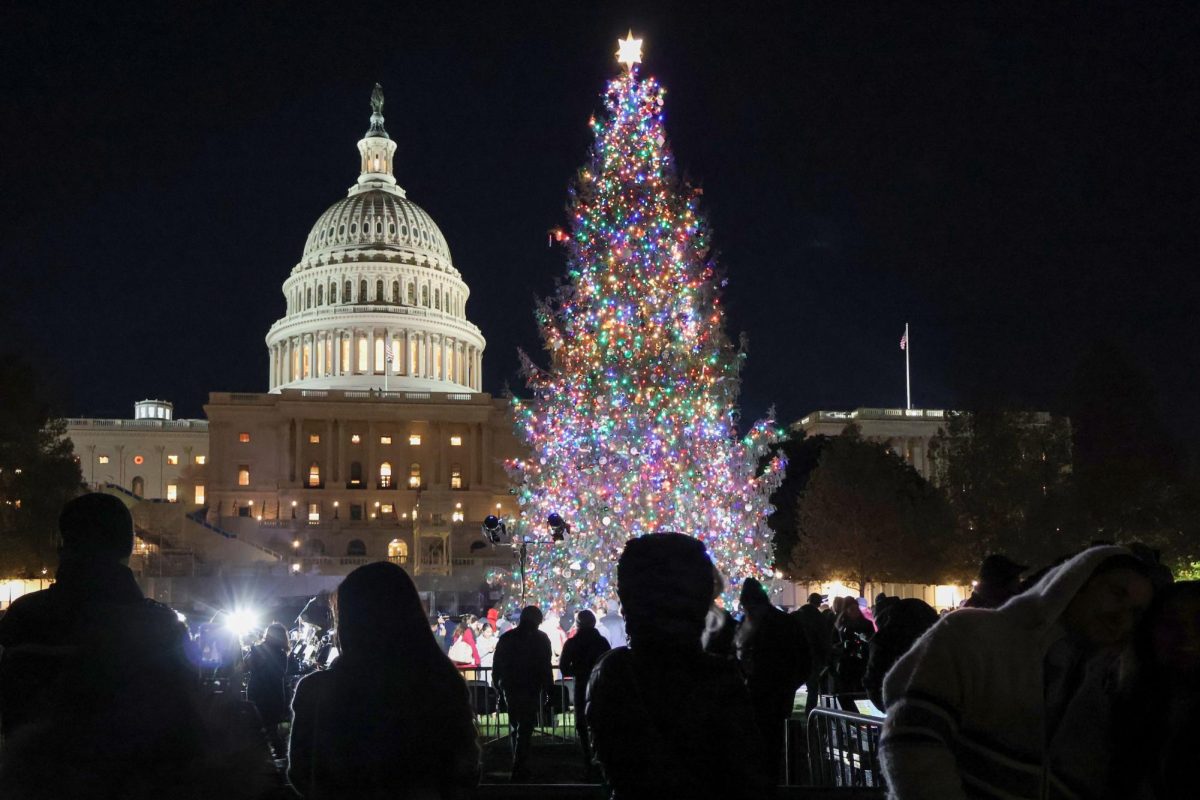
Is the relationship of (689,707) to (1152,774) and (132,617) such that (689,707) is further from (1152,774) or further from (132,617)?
(132,617)

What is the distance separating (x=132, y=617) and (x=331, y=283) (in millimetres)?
120612

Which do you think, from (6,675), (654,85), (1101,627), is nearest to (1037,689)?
(1101,627)

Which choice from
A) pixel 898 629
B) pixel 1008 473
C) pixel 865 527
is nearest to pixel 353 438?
pixel 865 527

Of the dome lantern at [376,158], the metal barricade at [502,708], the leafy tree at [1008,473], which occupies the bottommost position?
the metal barricade at [502,708]

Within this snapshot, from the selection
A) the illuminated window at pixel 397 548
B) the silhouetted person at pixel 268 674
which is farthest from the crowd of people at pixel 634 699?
the illuminated window at pixel 397 548

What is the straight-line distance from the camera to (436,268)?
4906 inches

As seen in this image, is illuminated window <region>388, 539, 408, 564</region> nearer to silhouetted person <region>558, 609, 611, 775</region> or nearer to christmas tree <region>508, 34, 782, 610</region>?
christmas tree <region>508, 34, 782, 610</region>

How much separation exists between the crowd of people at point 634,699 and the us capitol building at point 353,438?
51.9m

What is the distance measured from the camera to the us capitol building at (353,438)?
258ft

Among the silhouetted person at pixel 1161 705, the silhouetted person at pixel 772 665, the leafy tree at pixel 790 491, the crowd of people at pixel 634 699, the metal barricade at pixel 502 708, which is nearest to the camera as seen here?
the crowd of people at pixel 634 699

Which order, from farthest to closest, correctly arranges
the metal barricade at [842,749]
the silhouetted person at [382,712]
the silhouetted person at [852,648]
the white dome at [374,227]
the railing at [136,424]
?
the white dome at [374,227]
the railing at [136,424]
the silhouetted person at [852,648]
the metal barricade at [842,749]
the silhouetted person at [382,712]

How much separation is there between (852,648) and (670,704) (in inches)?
490

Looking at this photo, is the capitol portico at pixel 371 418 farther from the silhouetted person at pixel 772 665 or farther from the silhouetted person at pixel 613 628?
the silhouetted person at pixel 772 665

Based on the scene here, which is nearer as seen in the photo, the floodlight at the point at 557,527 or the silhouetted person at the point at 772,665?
the silhouetted person at the point at 772,665
